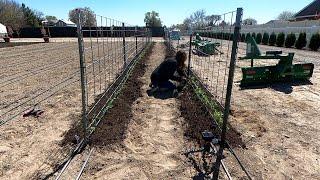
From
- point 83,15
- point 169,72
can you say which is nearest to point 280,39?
point 169,72

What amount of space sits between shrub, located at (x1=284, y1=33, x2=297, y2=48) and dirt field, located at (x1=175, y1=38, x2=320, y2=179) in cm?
1914

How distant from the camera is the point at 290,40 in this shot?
85.0ft

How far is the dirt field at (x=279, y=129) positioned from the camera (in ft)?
12.6

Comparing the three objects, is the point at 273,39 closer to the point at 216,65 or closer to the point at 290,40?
the point at 290,40

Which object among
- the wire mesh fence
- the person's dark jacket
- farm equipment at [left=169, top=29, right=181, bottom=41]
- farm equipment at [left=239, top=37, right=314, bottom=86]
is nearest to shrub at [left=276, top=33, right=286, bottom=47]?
farm equipment at [left=169, top=29, right=181, bottom=41]

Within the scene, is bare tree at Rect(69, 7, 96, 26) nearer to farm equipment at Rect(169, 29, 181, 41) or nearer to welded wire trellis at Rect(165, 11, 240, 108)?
welded wire trellis at Rect(165, 11, 240, 108)

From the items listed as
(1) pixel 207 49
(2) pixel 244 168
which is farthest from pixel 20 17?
(2) pixel 244 168

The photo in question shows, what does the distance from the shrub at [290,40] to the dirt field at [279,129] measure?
62.8 feet

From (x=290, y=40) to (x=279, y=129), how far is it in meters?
23.4

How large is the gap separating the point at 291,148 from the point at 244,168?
1.15m

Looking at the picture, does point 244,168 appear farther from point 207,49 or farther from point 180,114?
point 207,49

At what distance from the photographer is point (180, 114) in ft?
19.3

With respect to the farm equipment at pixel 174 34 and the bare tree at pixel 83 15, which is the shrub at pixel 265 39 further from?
the bare tree at pixel 83 15

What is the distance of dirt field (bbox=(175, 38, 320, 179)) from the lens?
385 centimetres
